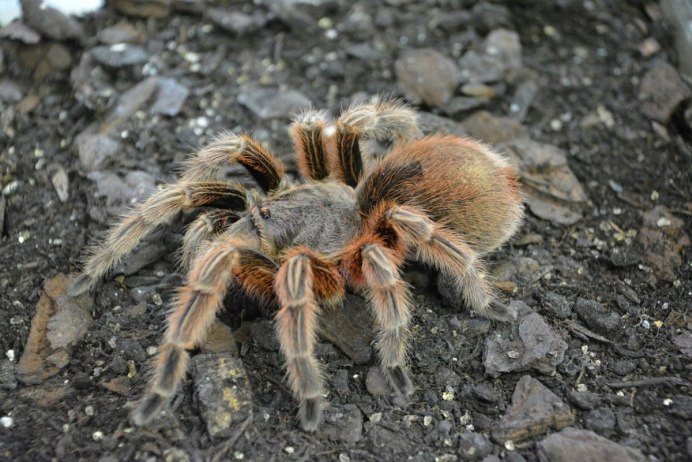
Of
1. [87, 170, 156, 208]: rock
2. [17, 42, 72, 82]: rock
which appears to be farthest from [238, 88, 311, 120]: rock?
[17, 42, 72, 82]: rock

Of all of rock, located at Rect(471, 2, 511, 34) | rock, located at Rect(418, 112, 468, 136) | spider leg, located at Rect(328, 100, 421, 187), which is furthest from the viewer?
rock, located at Rect(471, 2, 511, 34)

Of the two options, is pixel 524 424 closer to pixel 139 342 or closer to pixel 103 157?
pixel 139 342

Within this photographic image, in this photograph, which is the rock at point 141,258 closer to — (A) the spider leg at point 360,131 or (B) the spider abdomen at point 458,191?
(A) the spider leg at point 360,131

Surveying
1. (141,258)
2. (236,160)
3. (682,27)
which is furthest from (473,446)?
(682,27)

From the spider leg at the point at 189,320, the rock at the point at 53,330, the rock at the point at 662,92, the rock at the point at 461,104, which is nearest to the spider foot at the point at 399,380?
the spider leg at the point at 189,320

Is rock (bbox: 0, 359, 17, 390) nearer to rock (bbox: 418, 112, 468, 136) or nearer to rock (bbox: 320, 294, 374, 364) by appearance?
rock (bbox: 320, 294, 374, 364)

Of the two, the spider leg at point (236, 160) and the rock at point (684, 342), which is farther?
the spider leg at point (236, 160)

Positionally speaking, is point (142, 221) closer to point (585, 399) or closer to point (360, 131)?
point (360, 131)

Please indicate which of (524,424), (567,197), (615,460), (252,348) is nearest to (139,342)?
(252,348)
